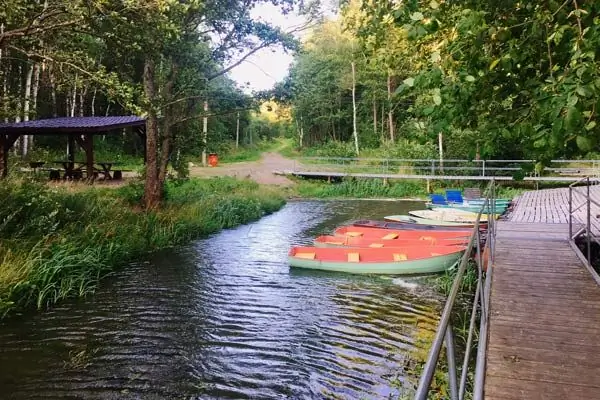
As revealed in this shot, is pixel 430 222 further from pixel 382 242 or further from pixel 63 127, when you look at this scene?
pixel 63 127

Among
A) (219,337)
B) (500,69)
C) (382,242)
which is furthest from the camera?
(382,242)

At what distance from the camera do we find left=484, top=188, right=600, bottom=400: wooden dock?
362 centimetres

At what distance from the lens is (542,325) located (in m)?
4.75

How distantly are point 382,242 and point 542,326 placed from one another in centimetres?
752

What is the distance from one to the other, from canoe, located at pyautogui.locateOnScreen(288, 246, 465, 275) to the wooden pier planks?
7.38 feet

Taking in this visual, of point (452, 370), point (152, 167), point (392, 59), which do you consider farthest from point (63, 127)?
Result: point (452, 370)

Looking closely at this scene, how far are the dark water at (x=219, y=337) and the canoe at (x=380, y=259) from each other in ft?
0.93

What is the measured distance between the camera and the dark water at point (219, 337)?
5.72 metres

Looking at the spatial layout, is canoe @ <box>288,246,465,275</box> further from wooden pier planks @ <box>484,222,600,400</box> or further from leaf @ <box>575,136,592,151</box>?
leaf @ <box>575,136,592,151</box>

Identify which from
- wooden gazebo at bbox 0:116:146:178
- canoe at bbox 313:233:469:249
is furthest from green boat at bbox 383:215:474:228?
wooden gazebo at bbox 0:116:146:178

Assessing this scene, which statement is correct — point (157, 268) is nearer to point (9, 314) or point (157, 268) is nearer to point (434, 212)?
point (9, 314)

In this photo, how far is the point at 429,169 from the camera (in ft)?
93.1

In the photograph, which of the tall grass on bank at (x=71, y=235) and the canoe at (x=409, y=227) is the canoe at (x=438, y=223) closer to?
the canoe at (x=409, y=227)

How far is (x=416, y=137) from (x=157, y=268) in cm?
809
